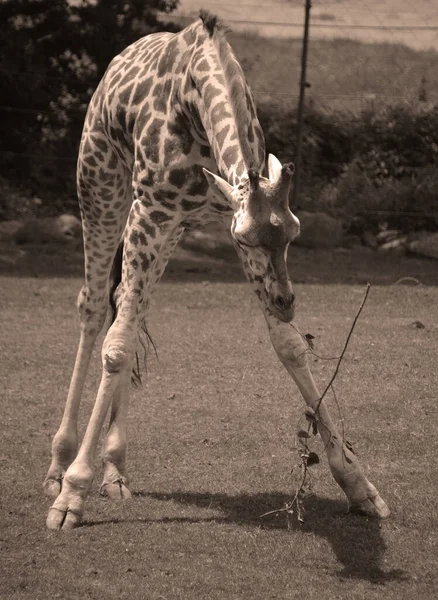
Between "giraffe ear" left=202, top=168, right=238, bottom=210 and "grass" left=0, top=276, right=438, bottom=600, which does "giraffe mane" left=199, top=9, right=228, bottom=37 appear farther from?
"grass" left=0, top=276, right=438, bottom=600

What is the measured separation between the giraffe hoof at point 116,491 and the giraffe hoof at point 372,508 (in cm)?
116

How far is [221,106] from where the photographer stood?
5445 mm

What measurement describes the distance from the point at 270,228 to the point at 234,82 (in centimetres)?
103

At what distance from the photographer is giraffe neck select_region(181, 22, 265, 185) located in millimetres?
5273

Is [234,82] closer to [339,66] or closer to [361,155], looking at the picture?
[361,155]

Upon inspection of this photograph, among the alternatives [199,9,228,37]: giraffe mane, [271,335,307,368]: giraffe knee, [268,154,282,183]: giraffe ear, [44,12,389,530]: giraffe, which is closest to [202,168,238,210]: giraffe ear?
[44,12,389,530]: giraffe

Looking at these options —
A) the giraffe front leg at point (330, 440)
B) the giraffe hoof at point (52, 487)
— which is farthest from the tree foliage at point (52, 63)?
the giraffe front leg at point (330, 440)

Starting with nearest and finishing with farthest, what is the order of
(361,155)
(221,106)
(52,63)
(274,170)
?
(274,170) → (221,106) → (52,63) → (361,155)

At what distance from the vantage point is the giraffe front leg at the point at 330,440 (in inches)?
217

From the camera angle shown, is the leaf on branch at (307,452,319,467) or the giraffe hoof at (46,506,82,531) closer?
the leaf on branch at (307,452,319,467)

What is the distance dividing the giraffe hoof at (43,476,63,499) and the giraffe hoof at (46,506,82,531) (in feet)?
1.52

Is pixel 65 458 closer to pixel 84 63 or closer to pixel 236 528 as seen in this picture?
pixel 236 528

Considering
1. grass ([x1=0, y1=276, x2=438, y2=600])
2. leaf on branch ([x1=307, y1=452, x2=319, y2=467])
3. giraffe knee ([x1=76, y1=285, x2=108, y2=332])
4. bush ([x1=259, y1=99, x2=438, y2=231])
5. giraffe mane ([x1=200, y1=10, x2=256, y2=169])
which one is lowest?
bush ([x1=259, y1=99, x2=438, y2=231])

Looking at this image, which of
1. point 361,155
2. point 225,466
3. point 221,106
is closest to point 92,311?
point 225,466
